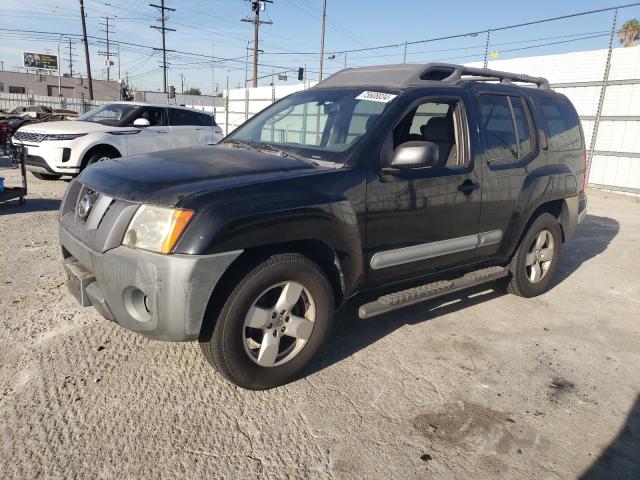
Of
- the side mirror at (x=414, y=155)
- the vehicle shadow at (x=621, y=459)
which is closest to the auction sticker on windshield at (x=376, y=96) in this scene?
the side mirror at (x=414, y=155)

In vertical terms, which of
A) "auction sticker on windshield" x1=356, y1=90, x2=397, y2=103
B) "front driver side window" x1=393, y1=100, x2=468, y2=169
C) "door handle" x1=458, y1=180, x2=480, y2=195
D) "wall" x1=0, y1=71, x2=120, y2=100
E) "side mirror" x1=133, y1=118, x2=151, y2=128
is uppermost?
"wall" x1=0, y1=71, x2=120, y2=100

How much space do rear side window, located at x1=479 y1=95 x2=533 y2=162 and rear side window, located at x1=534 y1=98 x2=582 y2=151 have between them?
33 cm

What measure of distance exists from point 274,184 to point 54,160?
755 cm

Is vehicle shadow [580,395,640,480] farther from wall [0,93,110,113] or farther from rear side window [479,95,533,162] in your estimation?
wall [0,93,110,113]

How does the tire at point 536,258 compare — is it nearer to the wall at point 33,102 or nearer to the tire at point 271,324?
the tire at point 271,324

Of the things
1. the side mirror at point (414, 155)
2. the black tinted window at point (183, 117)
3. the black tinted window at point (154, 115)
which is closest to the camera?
the side mirror at point (414, 155)

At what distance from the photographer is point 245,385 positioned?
2916mm

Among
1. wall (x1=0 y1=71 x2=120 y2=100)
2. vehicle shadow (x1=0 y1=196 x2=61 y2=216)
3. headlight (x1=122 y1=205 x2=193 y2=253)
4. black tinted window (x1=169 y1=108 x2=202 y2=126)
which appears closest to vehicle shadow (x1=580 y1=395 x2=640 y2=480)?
headlight (x1=122 y1=205 x2=193 y2=253)

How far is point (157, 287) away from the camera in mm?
2537

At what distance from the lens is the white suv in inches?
352

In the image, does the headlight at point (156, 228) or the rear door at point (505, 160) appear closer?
the headlight at point (156, 228)

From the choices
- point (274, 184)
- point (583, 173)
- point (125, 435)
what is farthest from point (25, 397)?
point (583, 173)

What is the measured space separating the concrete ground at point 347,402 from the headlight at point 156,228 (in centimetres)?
92

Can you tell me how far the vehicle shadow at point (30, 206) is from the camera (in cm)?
750
